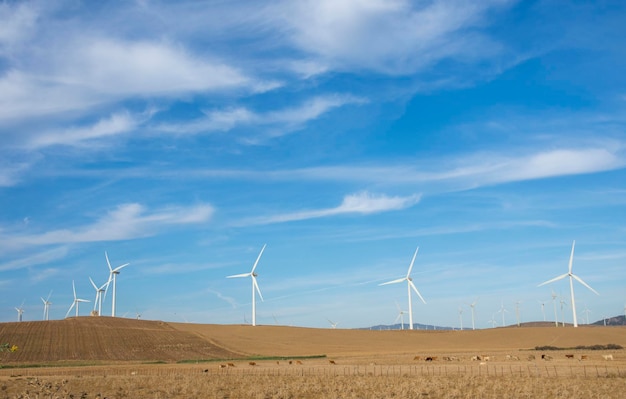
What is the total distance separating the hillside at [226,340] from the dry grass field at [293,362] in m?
0.22

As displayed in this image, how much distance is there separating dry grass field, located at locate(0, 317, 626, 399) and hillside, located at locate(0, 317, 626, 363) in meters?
0.22

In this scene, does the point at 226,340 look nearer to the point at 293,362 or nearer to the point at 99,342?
the point at 99,342

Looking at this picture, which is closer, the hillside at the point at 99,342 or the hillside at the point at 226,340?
the hillside at the point at 99,342

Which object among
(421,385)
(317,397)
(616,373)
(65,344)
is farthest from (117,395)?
(65,344)

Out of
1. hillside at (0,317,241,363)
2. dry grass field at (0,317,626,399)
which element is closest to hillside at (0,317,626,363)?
hillside at (0,317,241,363)

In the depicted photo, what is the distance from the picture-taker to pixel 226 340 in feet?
381

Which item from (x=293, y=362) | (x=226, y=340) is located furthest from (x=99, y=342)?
(x=293, y=362)

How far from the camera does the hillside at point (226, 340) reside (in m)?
90.4

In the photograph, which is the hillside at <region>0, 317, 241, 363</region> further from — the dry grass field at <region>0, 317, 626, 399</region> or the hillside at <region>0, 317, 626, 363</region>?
the dry grass field at <region>0, 317, 626, 399</region>

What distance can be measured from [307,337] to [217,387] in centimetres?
9388

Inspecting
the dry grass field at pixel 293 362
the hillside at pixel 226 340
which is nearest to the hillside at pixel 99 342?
the hillside at pixel 226 340

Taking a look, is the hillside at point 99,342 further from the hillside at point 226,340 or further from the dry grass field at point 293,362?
the dry grass field at point 293,362

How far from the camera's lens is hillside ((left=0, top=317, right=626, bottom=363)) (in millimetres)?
90375

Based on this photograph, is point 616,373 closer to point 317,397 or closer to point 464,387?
point 464,387
